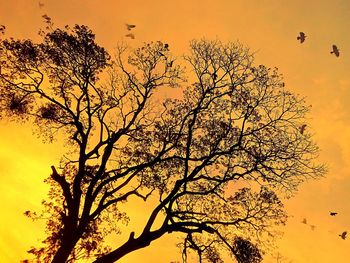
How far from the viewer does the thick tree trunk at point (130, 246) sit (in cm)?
1778

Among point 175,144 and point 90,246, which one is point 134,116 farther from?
point 90,246

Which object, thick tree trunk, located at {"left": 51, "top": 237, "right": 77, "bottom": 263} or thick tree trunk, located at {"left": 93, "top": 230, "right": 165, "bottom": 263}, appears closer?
thick tree trunk, located at {"left": 51, "top": 237, "right": 77, "bottom": 263}

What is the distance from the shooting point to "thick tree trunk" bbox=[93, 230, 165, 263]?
58.3ft

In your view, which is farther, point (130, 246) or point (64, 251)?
point (130, 246)

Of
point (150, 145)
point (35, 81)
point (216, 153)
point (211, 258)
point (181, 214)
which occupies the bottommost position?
point (211, 258)

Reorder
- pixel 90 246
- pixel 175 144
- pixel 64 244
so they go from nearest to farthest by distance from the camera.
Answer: pixel 64 244 < pixel 175 144 < pixel 90 246

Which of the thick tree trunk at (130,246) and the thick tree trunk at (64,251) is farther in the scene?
the thick tree trunk at (130,246)

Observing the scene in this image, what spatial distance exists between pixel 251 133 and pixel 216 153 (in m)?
2.06

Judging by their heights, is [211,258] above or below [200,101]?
below

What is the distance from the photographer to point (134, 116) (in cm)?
2181

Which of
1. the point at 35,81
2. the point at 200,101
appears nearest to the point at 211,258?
the point at 200,101

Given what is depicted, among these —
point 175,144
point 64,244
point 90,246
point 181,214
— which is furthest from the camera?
point 90,246

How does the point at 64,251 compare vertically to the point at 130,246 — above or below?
above

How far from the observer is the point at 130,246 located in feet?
59.4
